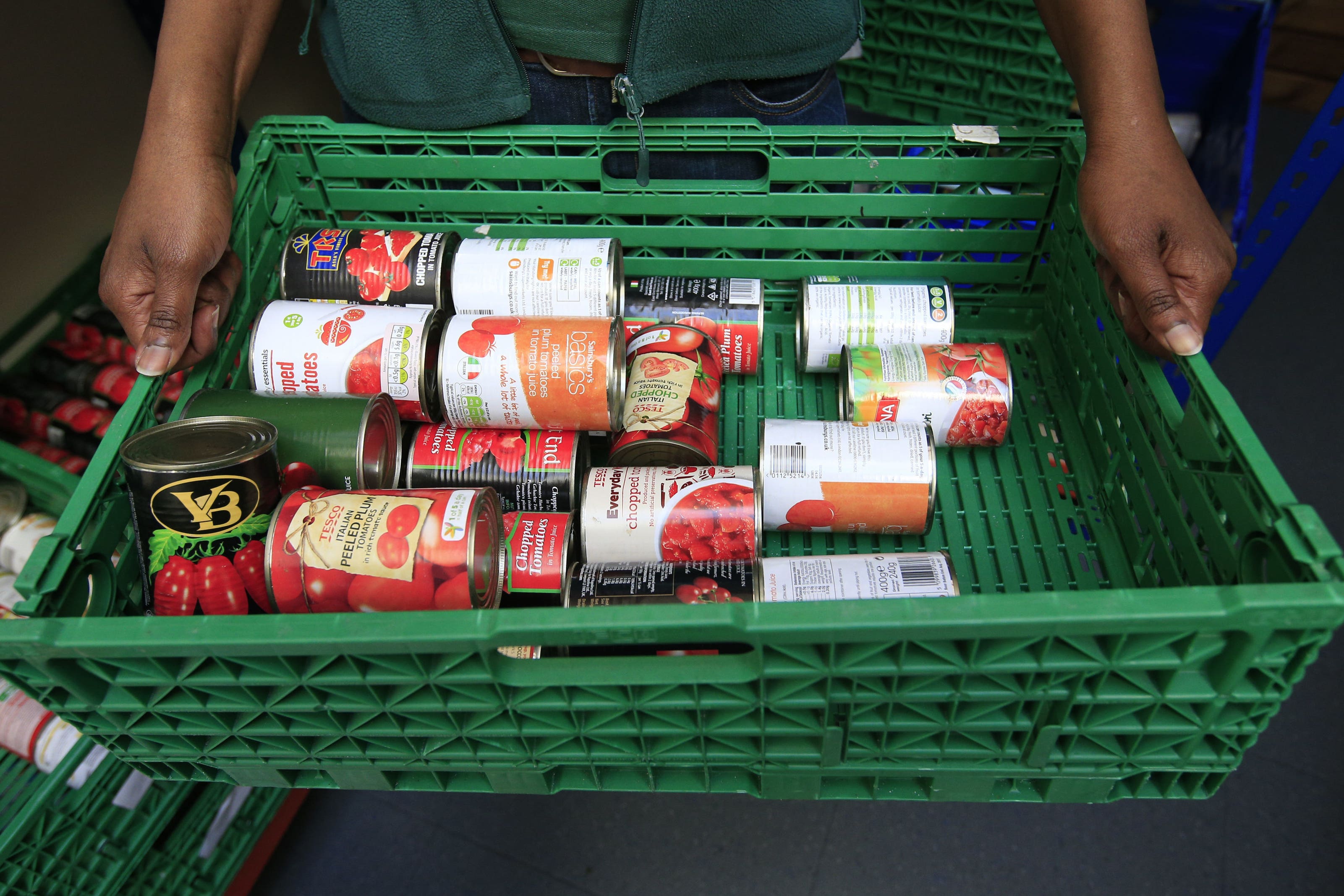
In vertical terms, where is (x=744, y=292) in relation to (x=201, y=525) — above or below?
above

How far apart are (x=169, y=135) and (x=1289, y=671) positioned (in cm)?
152

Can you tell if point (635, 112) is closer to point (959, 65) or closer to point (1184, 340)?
point (1184, 340)

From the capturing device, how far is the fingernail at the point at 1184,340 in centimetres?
93

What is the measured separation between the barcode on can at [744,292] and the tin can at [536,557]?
54 cm

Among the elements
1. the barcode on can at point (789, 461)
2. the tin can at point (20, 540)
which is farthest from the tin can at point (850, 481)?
the tin can at point (20, 540)

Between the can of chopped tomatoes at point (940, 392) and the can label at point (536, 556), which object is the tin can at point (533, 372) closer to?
the can label at point (536, 556)

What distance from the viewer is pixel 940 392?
4.13ft

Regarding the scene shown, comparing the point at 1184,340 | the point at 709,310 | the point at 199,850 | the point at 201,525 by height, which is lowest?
the point at 199,850

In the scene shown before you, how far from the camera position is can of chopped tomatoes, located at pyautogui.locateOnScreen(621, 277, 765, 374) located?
1.37 meters

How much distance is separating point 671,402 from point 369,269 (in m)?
0.54

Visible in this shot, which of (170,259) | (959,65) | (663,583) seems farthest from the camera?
(959,65)

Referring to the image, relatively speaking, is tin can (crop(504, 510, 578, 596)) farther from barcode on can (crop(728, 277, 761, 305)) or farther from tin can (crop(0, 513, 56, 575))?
tin can (crop(0, 513, 56, 575))

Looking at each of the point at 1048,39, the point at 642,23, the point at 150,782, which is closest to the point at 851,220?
the point at 642,23

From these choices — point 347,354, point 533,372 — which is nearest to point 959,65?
point 533,372
